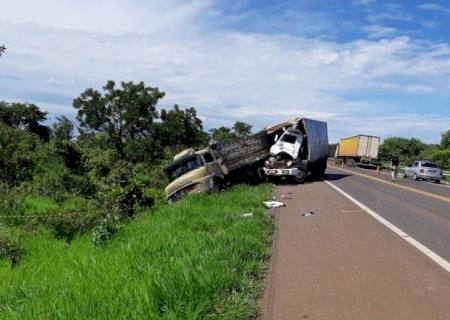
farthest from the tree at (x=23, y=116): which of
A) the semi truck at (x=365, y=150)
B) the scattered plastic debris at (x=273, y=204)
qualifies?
the scattered plastic debris at (x=273, y=204)

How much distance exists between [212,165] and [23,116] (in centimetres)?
5013

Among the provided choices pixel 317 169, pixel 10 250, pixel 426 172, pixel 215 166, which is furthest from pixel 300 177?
pixel 10 250

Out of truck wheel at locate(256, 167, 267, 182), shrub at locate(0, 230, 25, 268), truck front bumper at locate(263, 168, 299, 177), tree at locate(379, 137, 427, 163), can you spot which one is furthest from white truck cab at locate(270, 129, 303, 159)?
tree at locate(379, 137, 427, 163)

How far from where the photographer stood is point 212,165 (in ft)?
71.2

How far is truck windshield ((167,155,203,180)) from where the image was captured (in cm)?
2120

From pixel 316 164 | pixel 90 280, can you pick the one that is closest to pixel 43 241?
pixel 90 280

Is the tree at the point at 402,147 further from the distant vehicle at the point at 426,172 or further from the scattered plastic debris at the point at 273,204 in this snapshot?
the scattered plastic debris at the point at 273,204

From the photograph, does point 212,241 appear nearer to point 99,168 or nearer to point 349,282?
point 349,282

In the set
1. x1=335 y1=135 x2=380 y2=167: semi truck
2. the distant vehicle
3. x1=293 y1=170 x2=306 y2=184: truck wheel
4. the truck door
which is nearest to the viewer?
the truck door

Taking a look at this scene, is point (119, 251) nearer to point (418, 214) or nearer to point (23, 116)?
point (418, 214)

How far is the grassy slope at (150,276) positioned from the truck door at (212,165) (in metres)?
9.42

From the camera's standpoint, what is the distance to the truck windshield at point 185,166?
21.2 metres

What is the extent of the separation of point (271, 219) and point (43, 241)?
212 inches

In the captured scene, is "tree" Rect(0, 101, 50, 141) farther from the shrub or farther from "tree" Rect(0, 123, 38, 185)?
the shrub
